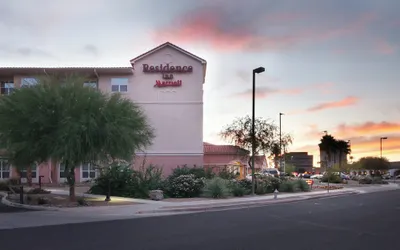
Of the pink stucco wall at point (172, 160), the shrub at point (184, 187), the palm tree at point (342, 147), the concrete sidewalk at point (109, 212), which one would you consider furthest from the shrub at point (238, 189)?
the palm tree at point (342, 147)

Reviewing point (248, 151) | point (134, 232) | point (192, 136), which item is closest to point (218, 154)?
point (192, 136)

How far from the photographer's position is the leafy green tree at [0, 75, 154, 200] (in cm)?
2125

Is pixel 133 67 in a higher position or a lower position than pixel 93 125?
higher

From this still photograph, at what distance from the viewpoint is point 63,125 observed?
69.9ft

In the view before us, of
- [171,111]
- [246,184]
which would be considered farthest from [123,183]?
[171,111]

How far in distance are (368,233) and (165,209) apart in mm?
10175

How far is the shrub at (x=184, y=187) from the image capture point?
28375mm

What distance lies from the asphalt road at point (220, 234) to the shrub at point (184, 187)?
29.3ft

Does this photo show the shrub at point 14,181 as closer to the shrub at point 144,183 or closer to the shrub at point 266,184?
the shrub at point 144,183

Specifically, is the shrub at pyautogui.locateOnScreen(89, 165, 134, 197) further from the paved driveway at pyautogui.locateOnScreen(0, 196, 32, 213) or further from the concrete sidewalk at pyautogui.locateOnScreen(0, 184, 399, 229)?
the paved driveway at pyautogui.locateOnScreen(0, 196, 32, 213)

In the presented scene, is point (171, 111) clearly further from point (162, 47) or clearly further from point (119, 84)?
point (162, 47)

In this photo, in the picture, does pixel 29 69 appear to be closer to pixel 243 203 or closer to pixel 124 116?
pixel 124 116

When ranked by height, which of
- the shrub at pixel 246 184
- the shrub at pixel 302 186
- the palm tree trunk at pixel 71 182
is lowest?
the shrub at pixel 302 186

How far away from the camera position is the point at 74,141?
21000mm
